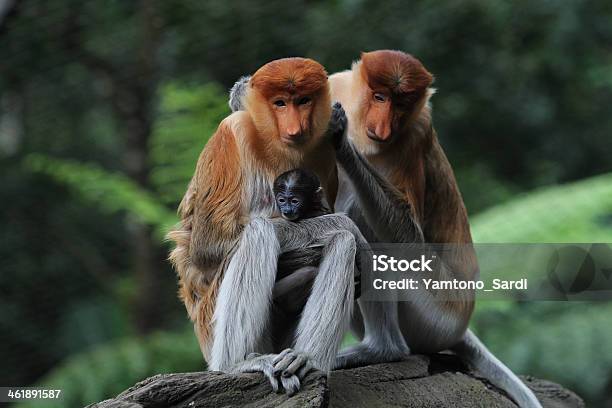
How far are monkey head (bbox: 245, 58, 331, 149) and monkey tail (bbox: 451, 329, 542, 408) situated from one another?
1.57 m

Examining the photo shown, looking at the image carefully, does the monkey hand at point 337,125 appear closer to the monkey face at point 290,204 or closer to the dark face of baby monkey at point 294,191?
the dark face of baby monkey at point 294,191

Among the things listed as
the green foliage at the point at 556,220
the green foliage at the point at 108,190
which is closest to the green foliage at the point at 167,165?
the green foliage at the point at 108,190

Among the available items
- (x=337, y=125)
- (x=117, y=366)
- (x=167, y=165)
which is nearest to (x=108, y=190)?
(x=167, y=165)

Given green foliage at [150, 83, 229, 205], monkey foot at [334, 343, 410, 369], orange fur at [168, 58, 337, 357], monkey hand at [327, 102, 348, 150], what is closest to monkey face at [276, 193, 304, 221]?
orange fur at [168, 58, 337, 357]

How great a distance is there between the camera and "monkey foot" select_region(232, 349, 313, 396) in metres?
3.41

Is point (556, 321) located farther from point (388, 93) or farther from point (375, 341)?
point (388, 93)

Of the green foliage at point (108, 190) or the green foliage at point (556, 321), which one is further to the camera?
the green foliage at point (108, 190)

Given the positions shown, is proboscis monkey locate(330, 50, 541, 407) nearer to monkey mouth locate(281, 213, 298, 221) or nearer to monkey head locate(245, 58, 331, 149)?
monkey head locate(245, 58, 331, 149)

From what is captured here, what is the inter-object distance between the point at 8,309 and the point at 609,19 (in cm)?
644

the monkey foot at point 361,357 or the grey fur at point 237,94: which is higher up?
the grey fur at point 237,94

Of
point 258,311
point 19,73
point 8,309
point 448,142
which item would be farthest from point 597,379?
point 19,73

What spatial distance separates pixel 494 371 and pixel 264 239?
160 cm

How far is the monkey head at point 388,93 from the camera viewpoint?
4.12m

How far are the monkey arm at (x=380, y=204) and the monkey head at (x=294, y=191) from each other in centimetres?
34
